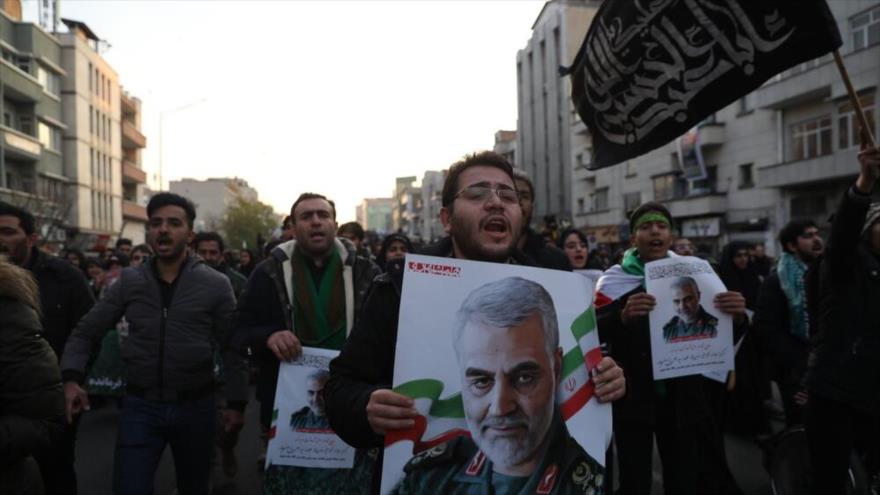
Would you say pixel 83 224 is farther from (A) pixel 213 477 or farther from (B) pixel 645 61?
(B) pixel 645 61

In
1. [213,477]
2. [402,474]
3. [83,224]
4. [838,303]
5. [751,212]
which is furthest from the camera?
[83,224]

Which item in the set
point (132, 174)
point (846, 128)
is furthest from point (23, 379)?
point (132, 174)

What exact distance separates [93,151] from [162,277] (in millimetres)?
48783

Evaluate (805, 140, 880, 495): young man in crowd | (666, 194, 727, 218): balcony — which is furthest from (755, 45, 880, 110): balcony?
(805, 140, 880, 495): young man in crowd

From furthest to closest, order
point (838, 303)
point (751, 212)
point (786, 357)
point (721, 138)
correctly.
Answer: point (721, 138) < point (751, 212) < point (786, 357) < point (838, 303)

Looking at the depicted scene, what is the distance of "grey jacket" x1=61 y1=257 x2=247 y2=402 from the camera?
3.70 metres

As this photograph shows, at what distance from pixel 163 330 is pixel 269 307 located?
617mm

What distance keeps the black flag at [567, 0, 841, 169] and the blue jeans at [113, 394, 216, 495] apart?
117 inches

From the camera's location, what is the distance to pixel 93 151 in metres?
46.4

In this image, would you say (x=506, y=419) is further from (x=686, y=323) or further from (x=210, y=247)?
(x=210, y=247)

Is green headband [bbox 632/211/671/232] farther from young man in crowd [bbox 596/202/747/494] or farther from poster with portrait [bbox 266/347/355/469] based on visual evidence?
poster with portrait [bbox 266/347/355/469]

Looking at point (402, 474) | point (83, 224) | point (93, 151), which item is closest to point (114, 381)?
point (402, 474)

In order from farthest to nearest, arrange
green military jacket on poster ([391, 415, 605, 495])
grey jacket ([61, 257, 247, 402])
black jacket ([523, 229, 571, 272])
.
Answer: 1. grey jacket ([61, 257, 247, 402])
2. black jacket ([523, 229, 571, 272])
3. green military jacket on poster ([391, 415, 605, 495])

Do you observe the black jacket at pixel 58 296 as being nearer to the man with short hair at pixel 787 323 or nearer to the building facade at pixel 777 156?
the man with short hair at pixel 787 323
